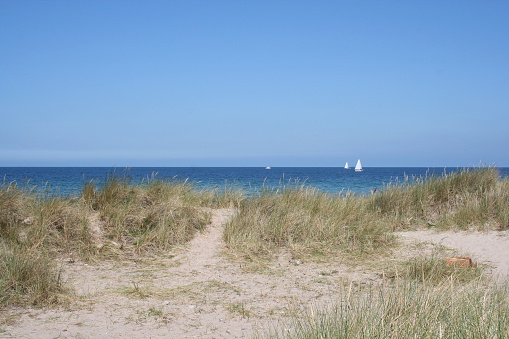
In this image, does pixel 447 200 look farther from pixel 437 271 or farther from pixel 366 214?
pixel 437 271

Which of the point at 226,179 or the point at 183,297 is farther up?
the point at 226,179

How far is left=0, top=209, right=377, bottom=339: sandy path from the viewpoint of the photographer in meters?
4.99

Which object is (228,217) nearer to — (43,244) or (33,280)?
(43,244)

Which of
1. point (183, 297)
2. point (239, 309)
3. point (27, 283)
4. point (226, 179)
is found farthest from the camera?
point (226, 179)

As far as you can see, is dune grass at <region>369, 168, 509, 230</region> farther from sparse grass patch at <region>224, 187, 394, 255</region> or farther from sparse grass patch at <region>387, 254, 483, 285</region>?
sparse grass patch at <region>387, 254, 483, 285</region>

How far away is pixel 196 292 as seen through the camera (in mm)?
6504

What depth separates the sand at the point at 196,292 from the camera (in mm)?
5012

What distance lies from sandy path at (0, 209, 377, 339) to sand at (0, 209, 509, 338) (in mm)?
11

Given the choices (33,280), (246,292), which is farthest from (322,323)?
(33,280)

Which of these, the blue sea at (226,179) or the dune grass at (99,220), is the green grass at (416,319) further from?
the blue sea at (226,179)

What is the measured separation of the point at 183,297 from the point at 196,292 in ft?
1.00

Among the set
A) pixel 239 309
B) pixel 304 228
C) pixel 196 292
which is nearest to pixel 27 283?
pixel 196 292

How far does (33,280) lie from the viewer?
580cm

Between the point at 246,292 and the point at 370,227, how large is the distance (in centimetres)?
404
